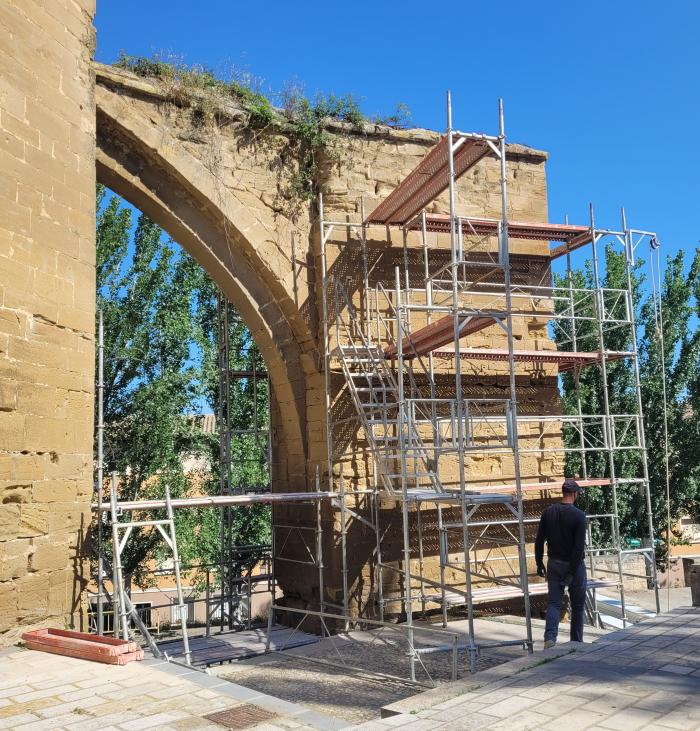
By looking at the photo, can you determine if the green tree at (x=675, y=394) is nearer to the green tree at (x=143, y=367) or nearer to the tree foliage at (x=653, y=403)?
the tree foliage at (x=653, y=403)

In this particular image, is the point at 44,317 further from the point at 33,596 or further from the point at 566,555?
the point at 566,555

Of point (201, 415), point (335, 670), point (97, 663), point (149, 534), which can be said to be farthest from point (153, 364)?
point (97, 663)

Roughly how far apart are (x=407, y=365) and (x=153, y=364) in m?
8.04

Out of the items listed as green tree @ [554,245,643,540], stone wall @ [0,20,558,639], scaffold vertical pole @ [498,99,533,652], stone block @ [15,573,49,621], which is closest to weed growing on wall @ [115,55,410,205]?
stone wall @ [0,20,558,639]

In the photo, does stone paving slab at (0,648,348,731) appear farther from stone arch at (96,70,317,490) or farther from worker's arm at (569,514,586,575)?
stone arch at (96,70,317,490)

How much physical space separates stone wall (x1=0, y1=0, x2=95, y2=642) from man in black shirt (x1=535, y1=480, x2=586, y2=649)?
4109 millimetres

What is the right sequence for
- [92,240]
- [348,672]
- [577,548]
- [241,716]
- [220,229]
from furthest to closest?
1. [220,229]
2. [92,240]
3. [348,672]
4. [577,548]
5. [241,716]

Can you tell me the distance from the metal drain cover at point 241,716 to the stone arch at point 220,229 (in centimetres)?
532

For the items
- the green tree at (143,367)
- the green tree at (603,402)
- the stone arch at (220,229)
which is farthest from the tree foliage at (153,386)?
the green tree at (603,402)

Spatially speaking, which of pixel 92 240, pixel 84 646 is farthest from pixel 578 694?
pixel 92 240

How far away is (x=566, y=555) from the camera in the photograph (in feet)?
20.2

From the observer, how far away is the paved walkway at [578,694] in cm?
375

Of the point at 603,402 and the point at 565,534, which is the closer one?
the point at 565,534

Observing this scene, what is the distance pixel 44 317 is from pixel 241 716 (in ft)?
13.5
